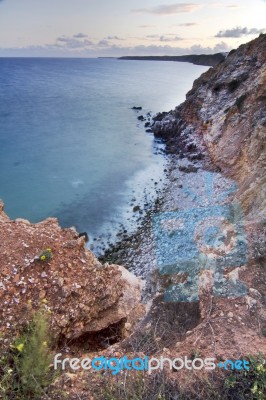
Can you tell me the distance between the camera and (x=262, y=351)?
681 centimetres

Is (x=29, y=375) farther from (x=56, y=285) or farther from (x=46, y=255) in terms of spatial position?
(x=46, y=255)

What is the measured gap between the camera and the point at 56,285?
384 inches

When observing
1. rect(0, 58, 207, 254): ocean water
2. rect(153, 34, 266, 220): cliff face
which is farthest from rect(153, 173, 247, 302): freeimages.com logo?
rect(0, 58, 207, 254): ocean water

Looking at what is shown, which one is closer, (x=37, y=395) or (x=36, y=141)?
(x=37, y=395)

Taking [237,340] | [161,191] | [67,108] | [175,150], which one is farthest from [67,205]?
[67,108]

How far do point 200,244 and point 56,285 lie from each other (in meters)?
9.32

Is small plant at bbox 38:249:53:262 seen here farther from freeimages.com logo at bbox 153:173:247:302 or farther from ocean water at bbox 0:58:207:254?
ocean water at bbox 0:58:207:254

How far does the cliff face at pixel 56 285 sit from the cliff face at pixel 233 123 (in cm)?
714

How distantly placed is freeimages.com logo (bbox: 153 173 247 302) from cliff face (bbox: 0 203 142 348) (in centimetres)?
234

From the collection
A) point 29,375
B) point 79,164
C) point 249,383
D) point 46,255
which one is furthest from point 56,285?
point 79,164

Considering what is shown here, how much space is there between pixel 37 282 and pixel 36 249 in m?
1.43

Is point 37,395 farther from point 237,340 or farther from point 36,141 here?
point 36,141

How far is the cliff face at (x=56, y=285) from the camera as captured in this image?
8992mm

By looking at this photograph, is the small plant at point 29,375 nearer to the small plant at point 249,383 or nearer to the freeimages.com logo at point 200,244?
the small plant at point 249,383
